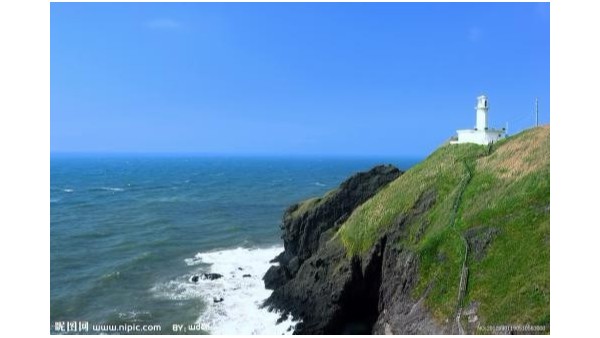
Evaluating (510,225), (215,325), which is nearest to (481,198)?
(510,225)

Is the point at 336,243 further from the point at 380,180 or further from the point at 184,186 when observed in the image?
the point at 184,186

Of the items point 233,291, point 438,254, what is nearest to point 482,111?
point 438,254

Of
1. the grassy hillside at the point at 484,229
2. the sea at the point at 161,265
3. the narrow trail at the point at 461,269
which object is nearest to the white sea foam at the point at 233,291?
the sea at the point at 161,265

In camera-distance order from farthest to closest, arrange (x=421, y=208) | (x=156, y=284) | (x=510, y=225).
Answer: (x=156, y=284)
(x=421, y=208)
(x=510, y=225)

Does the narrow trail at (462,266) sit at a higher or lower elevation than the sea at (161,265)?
higher

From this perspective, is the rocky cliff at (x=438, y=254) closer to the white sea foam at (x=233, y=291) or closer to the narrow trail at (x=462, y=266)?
the narrow trail at (x=462, y=266)

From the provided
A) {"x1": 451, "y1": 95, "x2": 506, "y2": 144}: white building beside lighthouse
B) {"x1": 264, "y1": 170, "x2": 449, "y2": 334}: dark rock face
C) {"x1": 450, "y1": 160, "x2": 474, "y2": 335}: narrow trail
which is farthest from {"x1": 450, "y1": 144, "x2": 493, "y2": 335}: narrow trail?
{"x1": 451, "y1": 95, "x2": 506, "y2": 144}: white building beside lighthouse
